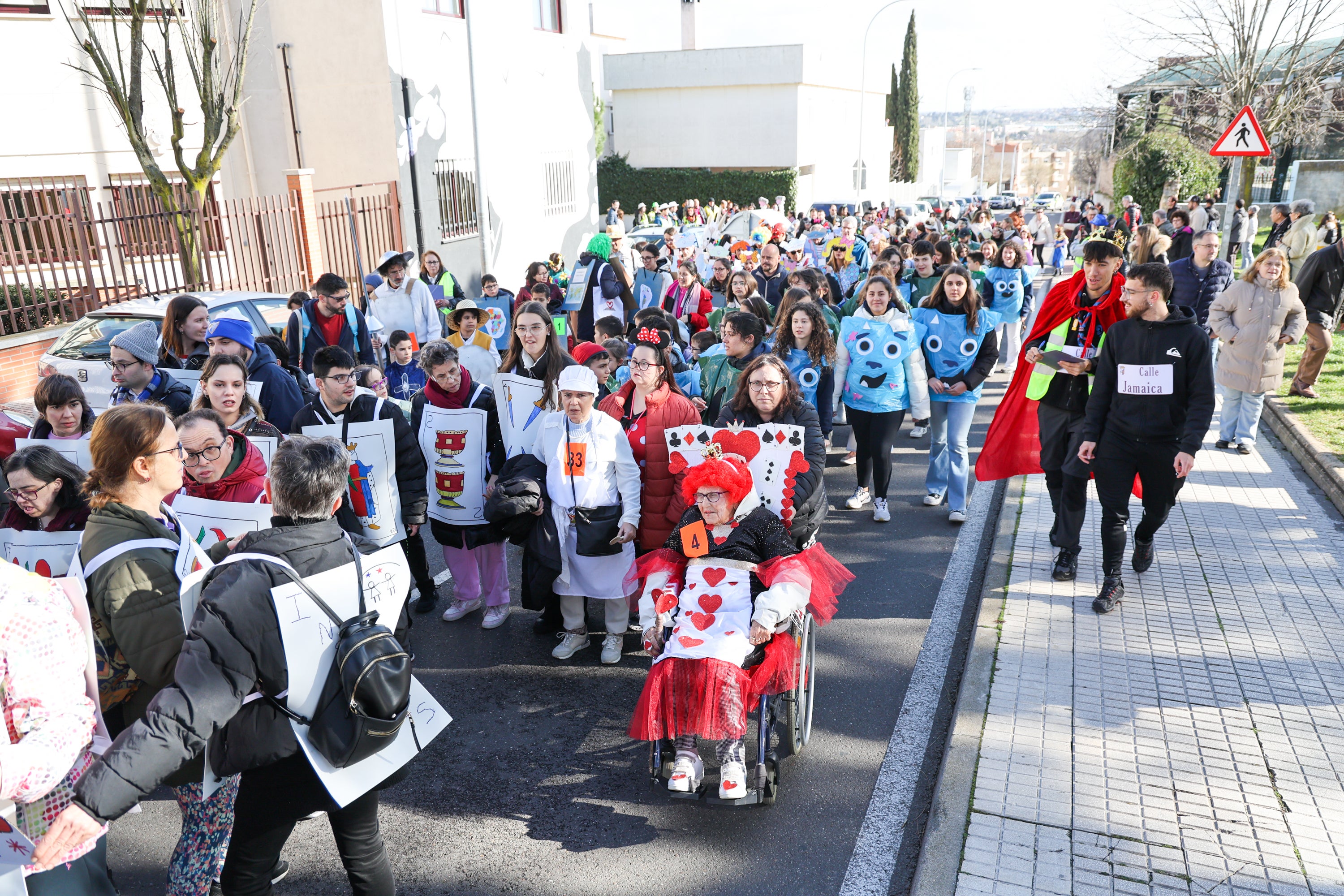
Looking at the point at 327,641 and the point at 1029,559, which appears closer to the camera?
the point at 327,641

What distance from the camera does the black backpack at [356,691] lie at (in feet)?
8.50

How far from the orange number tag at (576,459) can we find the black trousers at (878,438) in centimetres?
286

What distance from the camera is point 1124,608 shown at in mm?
5621

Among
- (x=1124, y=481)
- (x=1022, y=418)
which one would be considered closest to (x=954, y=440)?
(x=1022, y=418)

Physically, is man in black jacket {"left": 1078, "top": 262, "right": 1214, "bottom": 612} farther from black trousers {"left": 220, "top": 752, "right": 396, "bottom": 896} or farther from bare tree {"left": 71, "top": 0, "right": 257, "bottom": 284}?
bare tree {"left": 71, "top": 0, "right": 257, "bottom": 284}

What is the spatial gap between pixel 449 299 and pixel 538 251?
11690 millimetres

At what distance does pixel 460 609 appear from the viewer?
592 cm

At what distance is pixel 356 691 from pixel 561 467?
99.8 inches

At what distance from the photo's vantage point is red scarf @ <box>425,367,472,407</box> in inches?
215

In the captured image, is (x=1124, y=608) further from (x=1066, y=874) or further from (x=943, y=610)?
(x=1066, y=874)

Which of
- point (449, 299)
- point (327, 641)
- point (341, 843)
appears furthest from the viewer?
point (449, 299)

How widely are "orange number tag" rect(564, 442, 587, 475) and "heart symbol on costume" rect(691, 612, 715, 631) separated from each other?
1.30 meters

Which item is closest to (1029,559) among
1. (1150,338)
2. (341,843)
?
(1150,338)

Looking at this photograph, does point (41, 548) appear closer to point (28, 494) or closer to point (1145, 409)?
point (28, 494)
